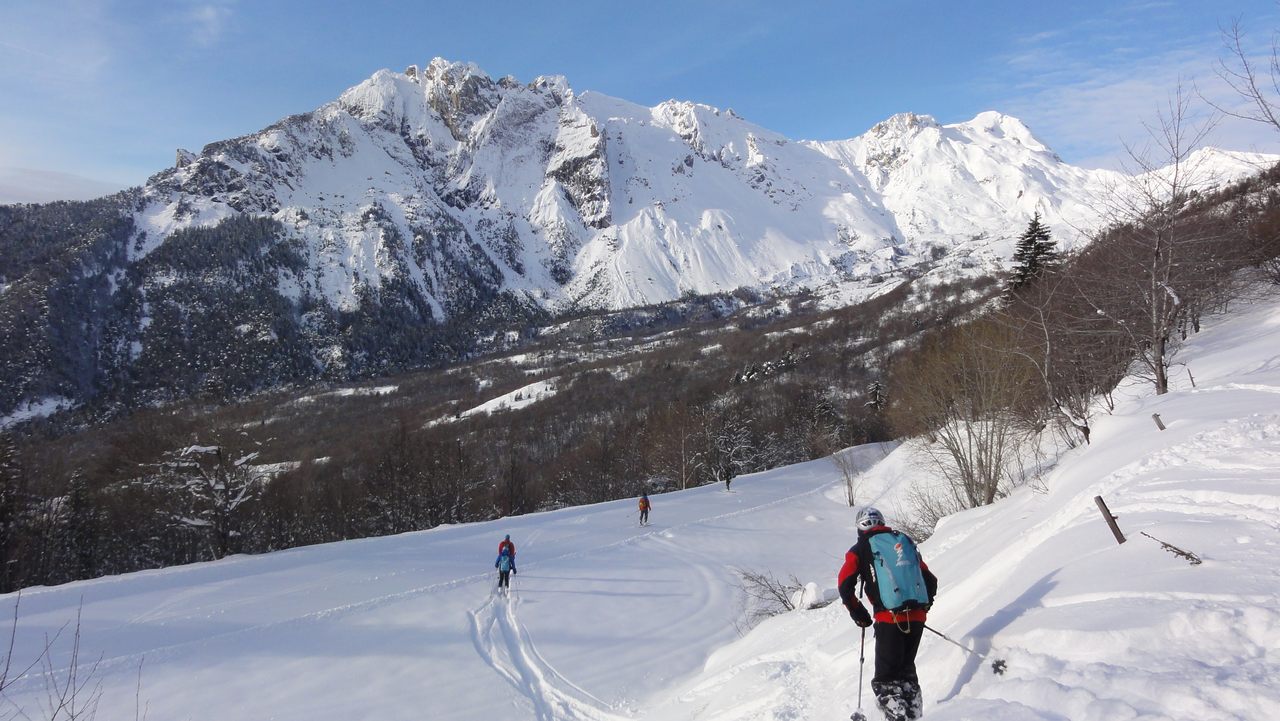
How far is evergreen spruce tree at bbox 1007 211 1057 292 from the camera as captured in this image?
3162 cm

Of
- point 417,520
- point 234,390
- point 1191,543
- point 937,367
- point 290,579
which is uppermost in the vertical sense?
point 234,390

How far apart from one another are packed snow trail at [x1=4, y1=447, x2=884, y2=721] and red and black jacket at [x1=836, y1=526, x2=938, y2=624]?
6.60 metres

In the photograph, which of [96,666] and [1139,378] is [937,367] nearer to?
[1139,378]

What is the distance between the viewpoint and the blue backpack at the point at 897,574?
4715 mm

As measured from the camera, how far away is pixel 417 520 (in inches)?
1859

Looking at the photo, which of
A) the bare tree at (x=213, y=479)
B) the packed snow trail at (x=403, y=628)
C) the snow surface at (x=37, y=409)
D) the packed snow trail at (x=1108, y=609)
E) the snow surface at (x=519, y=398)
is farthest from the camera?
the snow surface at (x=37, y=409)

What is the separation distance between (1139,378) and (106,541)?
178 ft

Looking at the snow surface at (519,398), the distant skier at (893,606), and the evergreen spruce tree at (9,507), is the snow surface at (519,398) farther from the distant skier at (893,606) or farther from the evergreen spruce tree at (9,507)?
the distant skier at (893,606)

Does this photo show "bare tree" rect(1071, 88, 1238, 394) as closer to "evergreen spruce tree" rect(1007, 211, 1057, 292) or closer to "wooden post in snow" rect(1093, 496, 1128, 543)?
"wooden post in snow" rect(1093, 496, 1128, 543)

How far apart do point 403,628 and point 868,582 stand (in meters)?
11.1

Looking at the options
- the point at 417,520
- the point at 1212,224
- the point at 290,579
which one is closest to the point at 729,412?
the point at 417,520

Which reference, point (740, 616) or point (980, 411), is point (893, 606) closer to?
point (740, 616)

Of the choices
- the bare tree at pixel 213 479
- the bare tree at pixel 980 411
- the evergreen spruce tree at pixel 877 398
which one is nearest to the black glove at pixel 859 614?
the bare tree at pixel 980 411

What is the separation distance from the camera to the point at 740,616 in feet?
48.6
